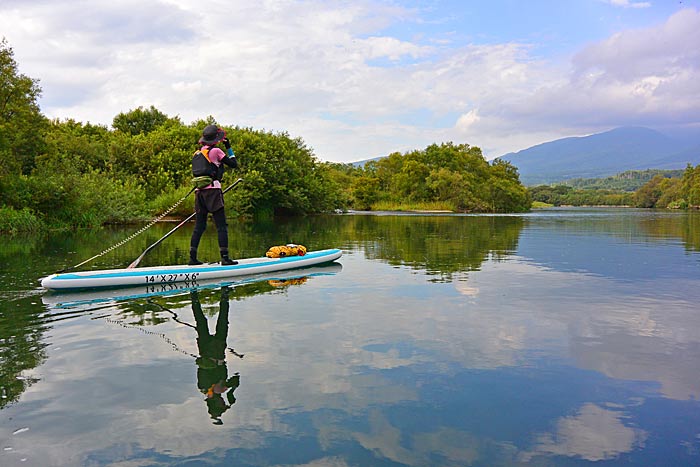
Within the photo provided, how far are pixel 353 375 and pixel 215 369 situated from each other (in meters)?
1.34

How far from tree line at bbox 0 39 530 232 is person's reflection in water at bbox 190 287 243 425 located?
65.2ft

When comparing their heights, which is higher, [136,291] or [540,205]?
[540,205]

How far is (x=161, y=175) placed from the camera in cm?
3925

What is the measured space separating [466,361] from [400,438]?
195 cm

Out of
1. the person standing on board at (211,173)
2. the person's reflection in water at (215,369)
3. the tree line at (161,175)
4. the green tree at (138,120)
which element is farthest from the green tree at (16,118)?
the green tree at (138,120)

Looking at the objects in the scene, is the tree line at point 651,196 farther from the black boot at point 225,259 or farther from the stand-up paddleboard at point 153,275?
the black boot at point 225,259

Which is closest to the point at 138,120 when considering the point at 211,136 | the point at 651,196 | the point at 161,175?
the point at 161,175

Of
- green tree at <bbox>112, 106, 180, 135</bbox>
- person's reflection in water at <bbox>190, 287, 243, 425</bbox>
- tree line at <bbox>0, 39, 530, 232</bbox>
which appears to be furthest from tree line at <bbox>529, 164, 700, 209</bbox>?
person's reflection in water at <bbox>190, 287, 243, 425</bbox>

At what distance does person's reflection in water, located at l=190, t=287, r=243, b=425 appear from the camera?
445 cm

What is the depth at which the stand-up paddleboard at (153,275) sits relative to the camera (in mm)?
9086

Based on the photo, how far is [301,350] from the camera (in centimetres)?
594

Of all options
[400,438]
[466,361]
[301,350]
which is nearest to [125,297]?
[301,350]

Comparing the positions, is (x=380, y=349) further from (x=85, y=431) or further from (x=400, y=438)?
(x=85, y=431)

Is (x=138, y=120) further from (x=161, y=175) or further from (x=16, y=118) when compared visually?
(x=16, y=118)
